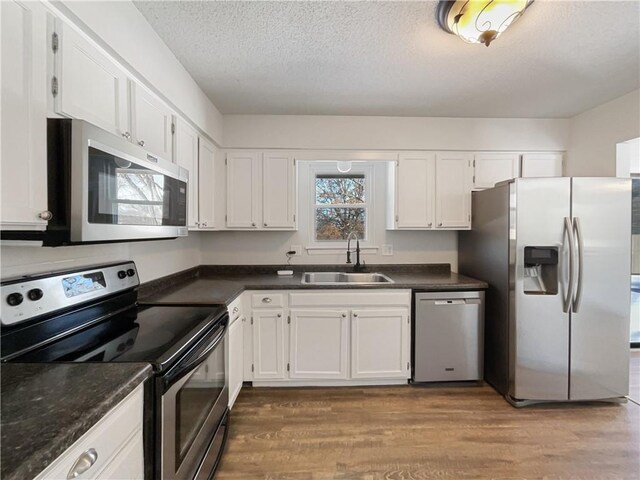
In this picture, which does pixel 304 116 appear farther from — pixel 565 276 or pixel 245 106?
pixel 565 276

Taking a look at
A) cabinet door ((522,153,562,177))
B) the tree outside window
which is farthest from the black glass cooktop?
cabinet door ((522,153,562,177))

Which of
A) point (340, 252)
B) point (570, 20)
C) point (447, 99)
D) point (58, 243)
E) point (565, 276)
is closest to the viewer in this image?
point (58, 243)

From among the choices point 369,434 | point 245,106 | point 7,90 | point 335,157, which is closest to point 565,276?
point 369,434

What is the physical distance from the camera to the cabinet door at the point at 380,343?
2.46 metres

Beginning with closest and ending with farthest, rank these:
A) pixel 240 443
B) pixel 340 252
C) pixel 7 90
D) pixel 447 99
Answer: pixel 7 90 < pixel 240 443 < pixel 447 99 < pixel 340 252

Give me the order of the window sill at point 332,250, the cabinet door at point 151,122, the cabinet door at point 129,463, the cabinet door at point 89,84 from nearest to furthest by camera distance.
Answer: the cabinet door at point 129,463
the cabinet door at point 89,84
the cabinet door at point 151,122
the window sill at point 332,250

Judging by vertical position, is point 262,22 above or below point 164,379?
above

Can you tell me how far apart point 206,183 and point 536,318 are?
2.84 metres

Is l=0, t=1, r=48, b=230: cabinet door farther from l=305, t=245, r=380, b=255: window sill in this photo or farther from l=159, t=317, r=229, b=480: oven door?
l=305, t=245, r=380, b=255: window sill

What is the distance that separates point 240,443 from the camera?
1.86 m

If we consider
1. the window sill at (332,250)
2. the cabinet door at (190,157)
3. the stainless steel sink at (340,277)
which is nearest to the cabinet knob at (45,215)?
the cabinet door at (190,157)

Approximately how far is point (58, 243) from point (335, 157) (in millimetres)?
2301

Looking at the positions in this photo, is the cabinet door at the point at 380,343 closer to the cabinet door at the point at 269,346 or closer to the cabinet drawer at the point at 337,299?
the cabinet drawer at the point at 337,299

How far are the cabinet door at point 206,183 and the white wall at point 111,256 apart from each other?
324mm
